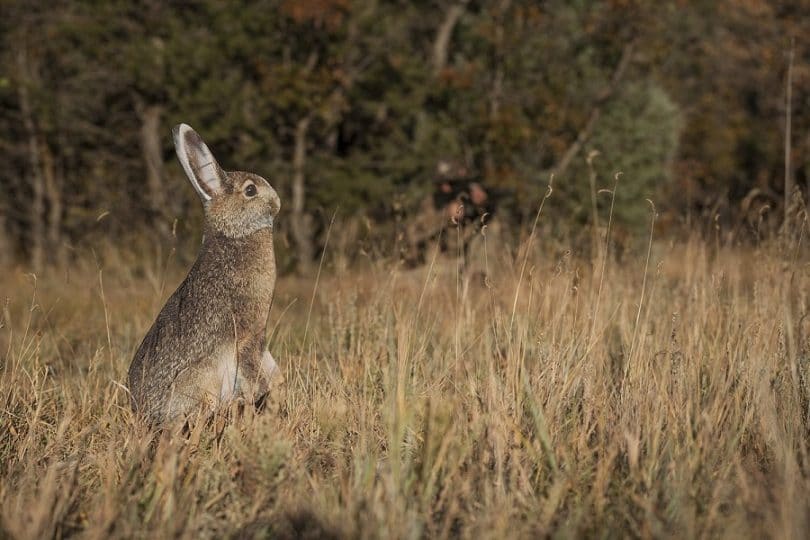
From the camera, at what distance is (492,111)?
13289 mm

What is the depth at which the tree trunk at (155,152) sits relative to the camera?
12773 millimetres

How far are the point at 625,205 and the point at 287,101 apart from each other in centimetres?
625

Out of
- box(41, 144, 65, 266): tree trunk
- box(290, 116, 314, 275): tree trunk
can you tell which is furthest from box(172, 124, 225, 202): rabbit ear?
box(41, 144, 65, 266): tree trunk

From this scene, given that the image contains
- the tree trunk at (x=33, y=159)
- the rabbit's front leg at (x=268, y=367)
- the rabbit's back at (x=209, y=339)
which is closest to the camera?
the rabbit's back at (x=209, y=339)

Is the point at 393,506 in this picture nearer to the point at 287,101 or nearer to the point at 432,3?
the point at 287,101

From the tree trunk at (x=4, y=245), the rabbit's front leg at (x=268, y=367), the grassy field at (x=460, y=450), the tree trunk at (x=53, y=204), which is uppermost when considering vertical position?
the rabbit's front leg at (x=268, y=367)

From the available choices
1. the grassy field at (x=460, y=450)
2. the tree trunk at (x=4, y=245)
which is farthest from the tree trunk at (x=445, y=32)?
the grassy field at (x=460, y=450)

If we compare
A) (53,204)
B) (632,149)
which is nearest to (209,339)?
(53,204)

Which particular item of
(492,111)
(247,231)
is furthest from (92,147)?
(247,231)

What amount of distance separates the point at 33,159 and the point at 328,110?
185 inches

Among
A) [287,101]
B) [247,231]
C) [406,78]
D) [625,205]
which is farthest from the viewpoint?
[625,205]

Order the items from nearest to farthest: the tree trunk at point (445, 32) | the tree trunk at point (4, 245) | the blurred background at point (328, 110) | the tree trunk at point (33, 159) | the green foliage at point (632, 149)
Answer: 1. the blurred background at point (328, 110)
2. the tree trunk at point (33, 159)
3. the tree trunk at point (4, 245)
4. the tree trunk at point (445, 32)
5. the green foliage at point (632, 149)

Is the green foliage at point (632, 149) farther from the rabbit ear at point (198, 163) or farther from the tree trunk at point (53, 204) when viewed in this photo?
Answer: the rabbit ear at point (198, 163)

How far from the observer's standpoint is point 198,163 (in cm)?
376
